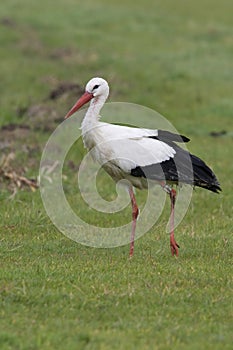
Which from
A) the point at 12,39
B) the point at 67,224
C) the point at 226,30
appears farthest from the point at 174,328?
the point at 226,30

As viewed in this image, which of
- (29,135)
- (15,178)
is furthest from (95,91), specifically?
(29,135)

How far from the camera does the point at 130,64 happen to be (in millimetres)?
21000

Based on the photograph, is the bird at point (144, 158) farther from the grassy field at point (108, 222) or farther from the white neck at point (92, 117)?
the grassy field at point (108, 222)

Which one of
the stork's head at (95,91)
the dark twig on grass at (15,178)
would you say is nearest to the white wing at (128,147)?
the stork's head at (95,91)

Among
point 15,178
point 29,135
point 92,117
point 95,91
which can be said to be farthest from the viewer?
point 29,135

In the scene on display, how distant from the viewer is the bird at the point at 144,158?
781 cm

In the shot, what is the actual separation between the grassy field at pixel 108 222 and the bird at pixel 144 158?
731mm

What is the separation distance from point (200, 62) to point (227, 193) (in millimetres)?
11955

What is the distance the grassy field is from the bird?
0.73 meters

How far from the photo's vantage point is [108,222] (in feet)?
30.8

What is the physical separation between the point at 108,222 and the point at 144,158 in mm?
1761

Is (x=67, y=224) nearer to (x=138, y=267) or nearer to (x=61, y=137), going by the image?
(x=138, y=267)

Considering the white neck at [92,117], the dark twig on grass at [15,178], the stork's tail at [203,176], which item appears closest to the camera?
the stork's tail at [203,176]

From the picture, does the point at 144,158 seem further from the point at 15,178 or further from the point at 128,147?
the point at 15,178
